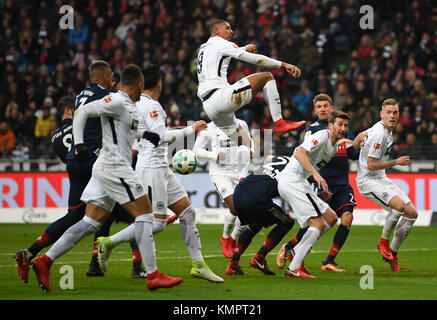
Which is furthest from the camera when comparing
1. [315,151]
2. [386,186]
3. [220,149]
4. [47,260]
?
[220,149]

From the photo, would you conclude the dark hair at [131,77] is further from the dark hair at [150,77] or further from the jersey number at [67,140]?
the jersey number at [67,140]

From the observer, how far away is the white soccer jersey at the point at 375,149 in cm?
1089

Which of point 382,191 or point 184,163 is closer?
point 184,163

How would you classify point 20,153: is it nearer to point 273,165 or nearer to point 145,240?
point 273,165

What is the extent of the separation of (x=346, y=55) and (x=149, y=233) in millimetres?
15319

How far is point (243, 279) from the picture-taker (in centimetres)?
925

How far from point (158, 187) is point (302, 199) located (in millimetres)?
1752

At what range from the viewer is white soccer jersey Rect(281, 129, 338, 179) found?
9359 millimetres

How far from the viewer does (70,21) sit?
72.1ft

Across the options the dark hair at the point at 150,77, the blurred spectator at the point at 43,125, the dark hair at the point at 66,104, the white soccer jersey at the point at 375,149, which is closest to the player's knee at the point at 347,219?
the white soccer jersey at the point at 375,149

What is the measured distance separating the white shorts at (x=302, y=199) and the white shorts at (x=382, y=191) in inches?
73.4

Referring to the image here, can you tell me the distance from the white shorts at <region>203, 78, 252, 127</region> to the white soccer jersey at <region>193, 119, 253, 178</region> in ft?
7.11

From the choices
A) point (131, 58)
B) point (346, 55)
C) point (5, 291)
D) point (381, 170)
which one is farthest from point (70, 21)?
point (5, 291)

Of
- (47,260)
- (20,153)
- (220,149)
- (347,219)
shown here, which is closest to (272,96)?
(347,219)
